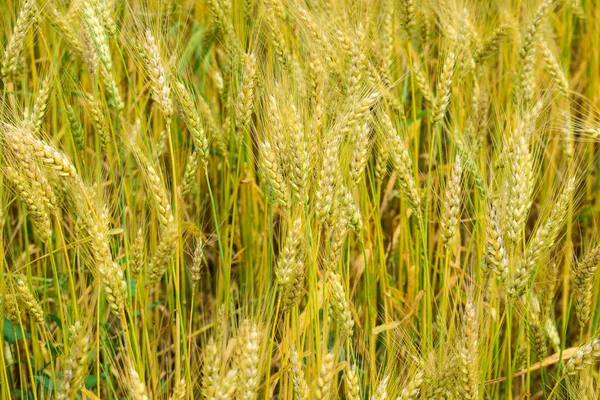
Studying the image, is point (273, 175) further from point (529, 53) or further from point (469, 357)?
point (529, 53)

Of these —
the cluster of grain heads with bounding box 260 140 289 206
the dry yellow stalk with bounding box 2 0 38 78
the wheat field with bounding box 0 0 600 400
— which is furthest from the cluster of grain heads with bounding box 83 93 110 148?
the cluster of grain heads with bounding box 260 140 289 206

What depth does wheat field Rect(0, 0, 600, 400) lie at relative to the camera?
1606mm

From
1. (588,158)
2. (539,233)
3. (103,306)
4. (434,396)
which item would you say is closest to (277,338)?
(103,306)

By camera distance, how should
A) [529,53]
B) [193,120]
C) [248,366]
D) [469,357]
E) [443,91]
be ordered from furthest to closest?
[529,53]
[443,91]
[193,120]
[469,357]
[248,366]

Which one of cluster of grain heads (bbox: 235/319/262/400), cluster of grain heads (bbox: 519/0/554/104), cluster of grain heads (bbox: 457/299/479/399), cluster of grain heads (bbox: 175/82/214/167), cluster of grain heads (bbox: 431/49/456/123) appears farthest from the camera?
cluster of grain heads (bbox: 519/0/554/104)

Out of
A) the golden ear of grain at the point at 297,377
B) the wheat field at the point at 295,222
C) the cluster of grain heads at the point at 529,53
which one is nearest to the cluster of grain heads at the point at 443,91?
the wheat field at the point at 295,222

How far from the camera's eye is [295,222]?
5.23ft

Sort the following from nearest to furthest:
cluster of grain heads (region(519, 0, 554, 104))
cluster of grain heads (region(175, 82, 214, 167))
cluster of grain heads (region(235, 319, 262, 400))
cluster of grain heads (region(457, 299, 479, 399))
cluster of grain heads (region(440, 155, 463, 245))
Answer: cluster of grain heads (region(235, 319, 262, 400)) → cluster of grain heads (region(457, 299, 479, 399)) → cluster of grain heads (region(440, 155, 463, 245)) → cluster of grain heads (region(175, 82, 214, 167)) → cluster of grain heads (region(519, 0, 554, 104))

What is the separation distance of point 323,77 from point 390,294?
0.60 metres

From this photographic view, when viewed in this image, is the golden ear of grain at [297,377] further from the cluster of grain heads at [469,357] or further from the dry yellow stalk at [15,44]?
the dry yellow stalk at [15,44]

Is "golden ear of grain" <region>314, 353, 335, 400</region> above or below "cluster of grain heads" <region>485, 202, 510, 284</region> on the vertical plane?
below

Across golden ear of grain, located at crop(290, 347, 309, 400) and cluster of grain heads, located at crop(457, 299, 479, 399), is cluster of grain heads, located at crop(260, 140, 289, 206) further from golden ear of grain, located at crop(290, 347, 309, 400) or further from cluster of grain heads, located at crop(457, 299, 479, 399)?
cluster of grain heads, located at crop(457, 299, 479, 399)

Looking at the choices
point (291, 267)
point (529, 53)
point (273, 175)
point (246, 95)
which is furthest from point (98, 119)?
point (529, 53)

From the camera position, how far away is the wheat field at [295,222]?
1.61 m
